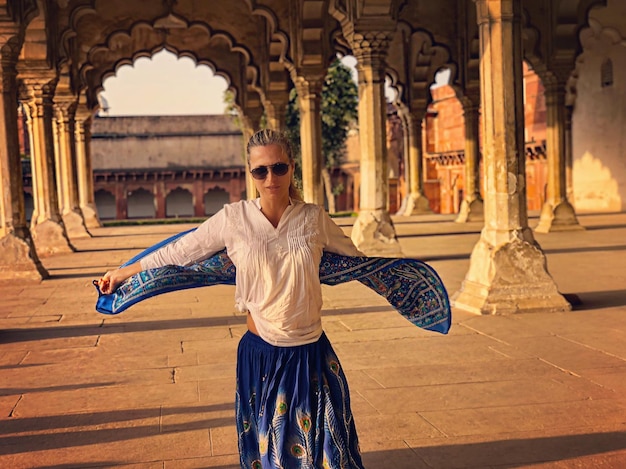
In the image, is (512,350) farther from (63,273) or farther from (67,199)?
(67,199)

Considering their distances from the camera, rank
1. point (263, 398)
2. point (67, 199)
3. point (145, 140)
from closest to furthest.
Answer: point (263, 398)
point (67, 199)
point (145, 140)

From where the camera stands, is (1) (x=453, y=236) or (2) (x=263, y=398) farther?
(1) (x=453, y=236)

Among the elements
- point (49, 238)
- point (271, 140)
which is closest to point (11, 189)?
point (49, 238)

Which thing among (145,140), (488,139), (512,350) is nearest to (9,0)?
(488,139)

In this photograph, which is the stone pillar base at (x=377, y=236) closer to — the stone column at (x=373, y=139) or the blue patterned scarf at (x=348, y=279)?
the stone column at (x=373, y=139)

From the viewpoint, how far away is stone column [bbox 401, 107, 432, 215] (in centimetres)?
2098

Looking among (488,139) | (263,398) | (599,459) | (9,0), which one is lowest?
(599,459)

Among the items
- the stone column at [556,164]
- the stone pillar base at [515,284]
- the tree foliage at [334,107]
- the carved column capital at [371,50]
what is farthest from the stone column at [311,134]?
the tree foliage at [334,107]

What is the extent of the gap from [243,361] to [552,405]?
→ 2.06 meters

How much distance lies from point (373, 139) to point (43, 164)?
6.21 m

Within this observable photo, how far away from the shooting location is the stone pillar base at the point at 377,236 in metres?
10.6

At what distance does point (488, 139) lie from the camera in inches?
276

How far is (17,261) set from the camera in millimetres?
10039

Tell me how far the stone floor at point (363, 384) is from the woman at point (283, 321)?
0.83 meters
